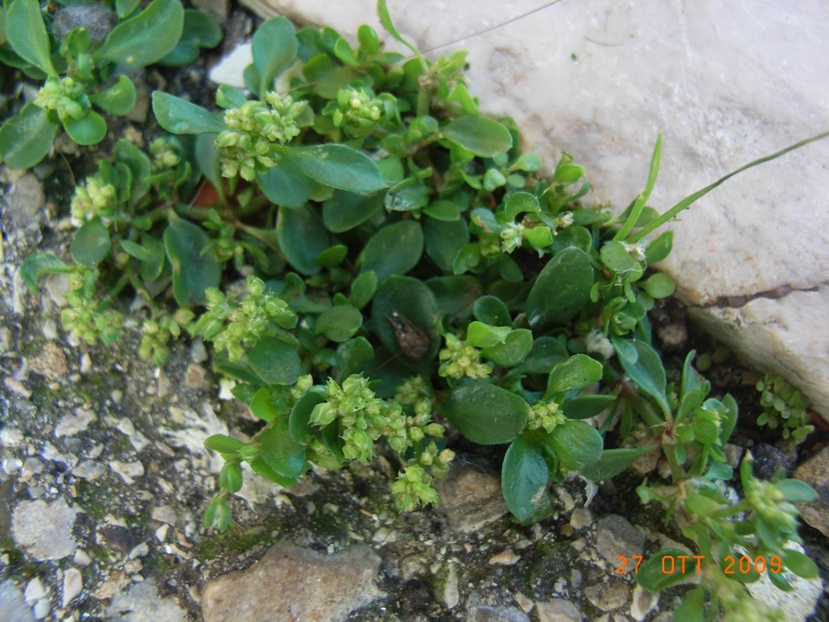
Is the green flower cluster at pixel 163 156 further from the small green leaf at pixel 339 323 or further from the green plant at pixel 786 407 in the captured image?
the green plant at pixel 786 407

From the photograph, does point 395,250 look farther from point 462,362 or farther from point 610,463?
point 610,463

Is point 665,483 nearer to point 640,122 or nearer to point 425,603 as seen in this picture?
point 425,603

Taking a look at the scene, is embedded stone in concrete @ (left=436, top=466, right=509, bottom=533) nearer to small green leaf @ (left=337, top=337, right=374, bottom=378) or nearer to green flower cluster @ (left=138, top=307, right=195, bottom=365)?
small green leaf @ (left=337, top=337, right=374, bottom=378)

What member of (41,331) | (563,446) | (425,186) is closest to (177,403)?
(41,331)

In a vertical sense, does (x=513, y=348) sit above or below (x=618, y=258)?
below

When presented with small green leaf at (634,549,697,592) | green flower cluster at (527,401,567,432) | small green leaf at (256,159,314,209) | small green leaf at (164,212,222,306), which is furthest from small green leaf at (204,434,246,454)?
small green leaf at (634,549,697,592)

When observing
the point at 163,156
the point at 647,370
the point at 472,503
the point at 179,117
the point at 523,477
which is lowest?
the point at 472,503

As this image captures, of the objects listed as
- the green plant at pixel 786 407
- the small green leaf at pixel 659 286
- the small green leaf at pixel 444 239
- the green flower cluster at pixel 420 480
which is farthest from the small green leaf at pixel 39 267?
the green plant at pixel 786 407

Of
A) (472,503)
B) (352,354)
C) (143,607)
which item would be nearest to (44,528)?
(143,607)
